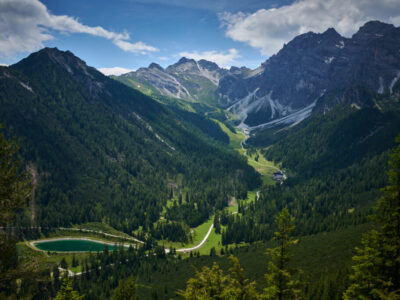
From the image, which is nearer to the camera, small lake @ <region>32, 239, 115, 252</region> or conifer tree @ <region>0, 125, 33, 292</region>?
conifer tree @ <region>0, 125, 33, 292</region>

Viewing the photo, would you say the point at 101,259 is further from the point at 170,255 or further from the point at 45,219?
the point at 45,219

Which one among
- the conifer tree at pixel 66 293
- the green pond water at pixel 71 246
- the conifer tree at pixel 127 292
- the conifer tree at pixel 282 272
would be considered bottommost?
the green pond water at pixel 71 246

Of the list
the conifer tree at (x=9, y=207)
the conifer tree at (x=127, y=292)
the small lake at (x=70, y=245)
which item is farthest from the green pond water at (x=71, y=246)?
the conifer tree at (x=9, y=207)

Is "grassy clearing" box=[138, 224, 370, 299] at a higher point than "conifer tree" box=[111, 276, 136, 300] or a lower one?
lower

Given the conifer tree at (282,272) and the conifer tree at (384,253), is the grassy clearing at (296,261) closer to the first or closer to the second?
the conifer tree at (282,272)

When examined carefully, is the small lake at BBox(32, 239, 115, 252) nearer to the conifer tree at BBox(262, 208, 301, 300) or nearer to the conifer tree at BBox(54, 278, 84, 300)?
the conifer tree at BBox(54, 278, 84, 300)

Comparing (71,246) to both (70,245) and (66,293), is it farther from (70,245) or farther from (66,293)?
(66,293)

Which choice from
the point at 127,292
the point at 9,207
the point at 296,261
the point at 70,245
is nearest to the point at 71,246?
the point at 70,245

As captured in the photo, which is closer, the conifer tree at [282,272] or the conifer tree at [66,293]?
the conifer tree at [282,272]

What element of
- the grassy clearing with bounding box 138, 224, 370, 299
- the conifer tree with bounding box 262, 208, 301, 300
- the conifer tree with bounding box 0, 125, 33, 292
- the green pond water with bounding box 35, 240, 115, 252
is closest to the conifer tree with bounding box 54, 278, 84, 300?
the conifer tree with bounding box 0, 125, 33, 292
